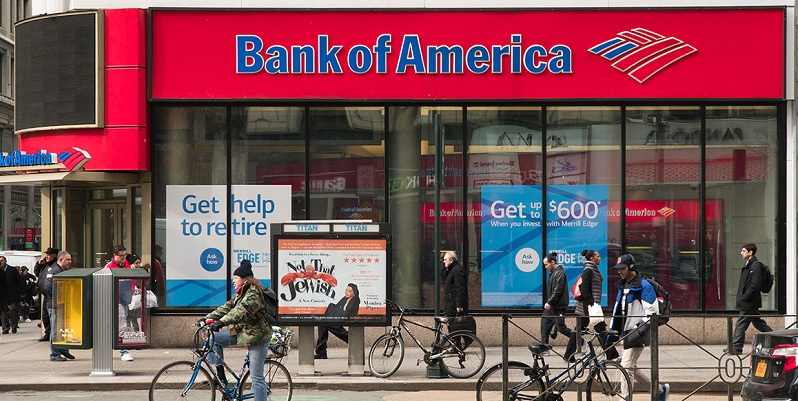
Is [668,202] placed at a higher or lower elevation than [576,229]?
higher

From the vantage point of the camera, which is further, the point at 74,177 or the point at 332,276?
the point at 74,177

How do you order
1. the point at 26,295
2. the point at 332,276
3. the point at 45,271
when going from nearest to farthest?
the point at 332,276 < the point at 45,271 < the point at 26,295

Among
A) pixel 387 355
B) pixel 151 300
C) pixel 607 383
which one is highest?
pixel 151 300

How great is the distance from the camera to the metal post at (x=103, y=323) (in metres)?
15.7

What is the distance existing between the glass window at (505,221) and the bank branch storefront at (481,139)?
3cm

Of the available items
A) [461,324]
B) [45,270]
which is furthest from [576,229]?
[45,270]

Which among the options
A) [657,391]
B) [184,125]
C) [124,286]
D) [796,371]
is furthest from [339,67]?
[796,371]

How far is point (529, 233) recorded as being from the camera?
63.8ft

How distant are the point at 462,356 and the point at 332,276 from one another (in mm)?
2215

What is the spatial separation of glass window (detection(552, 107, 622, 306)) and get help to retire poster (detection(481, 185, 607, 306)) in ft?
0.06

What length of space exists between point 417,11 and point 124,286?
7.26 m

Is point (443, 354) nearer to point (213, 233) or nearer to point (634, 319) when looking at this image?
point (634, 319)

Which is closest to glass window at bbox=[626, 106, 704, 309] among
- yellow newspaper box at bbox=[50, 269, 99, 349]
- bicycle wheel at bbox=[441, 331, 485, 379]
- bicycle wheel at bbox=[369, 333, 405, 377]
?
bicycle wheel at bbox=[441, 331, 485, 379]

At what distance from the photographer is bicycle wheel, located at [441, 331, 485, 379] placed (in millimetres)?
15359
